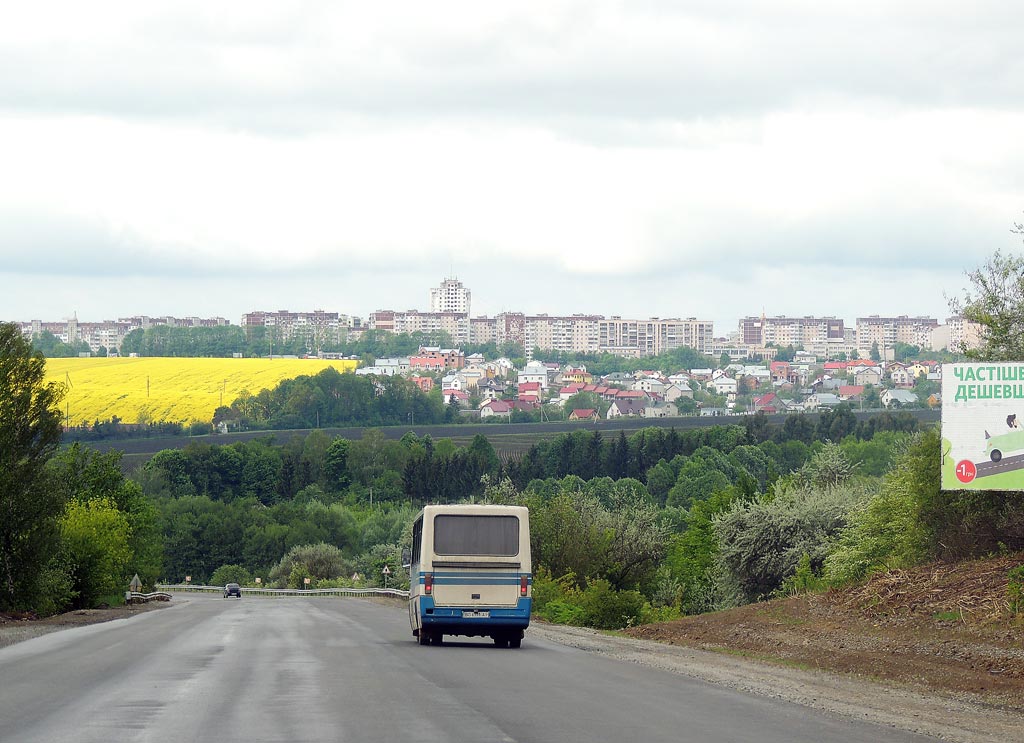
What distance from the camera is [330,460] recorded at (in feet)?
637

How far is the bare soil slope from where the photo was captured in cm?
2269

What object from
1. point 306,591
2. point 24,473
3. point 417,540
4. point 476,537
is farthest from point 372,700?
point 306,591

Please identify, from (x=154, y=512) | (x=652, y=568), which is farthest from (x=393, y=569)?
(x=652, y=568)

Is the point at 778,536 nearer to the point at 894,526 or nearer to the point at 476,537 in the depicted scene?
the point at 894,526

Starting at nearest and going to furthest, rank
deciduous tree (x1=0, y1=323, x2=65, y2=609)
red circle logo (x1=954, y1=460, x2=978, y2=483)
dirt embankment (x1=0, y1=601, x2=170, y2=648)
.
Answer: red circle logo (x1=954, y1=460, x2=978, y2=483), dirt embankment (x1=0, y1=601, x2=170, y2=648), deciduous tree (x1=0, y1=323, x2=65, y2=609)

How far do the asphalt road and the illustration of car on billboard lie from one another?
9626mm

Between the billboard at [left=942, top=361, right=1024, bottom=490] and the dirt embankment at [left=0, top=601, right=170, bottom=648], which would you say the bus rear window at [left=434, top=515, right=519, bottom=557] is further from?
the dirt embankment at [left=0, top=601, right=170, bottom=648]

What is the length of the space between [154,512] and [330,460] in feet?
327

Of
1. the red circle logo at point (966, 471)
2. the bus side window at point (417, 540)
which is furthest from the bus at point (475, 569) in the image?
the red circle logo at point (966, 471)

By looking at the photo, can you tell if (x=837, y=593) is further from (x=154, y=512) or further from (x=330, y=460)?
(x=330, y=460)

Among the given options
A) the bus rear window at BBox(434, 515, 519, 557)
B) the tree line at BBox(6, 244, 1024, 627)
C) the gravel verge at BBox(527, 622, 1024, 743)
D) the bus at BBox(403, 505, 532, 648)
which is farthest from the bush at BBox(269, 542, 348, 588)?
the gravel verge at BBox(527, 622, 1024, 743)

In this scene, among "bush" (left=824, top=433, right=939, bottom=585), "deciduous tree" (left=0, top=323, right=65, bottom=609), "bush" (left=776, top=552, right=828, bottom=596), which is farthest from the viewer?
"deciduous tree" (left=0, top=323, right=65, bottom=609)

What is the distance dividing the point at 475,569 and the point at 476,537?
654 millimetres

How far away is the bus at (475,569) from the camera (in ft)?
94.1
